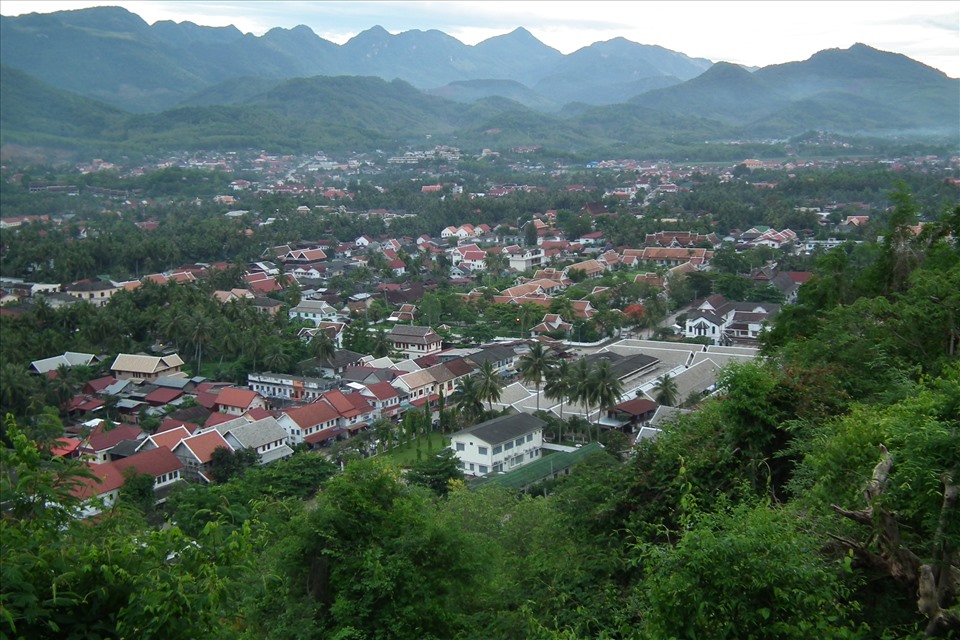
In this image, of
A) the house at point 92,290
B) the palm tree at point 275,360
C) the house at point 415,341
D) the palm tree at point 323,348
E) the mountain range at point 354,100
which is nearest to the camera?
the palm tree at point 323,348

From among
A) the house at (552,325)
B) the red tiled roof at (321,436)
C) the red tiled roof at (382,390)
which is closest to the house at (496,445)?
the red tiled roof at (321,436)

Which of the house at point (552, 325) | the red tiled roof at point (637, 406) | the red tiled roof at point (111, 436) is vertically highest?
the red tiled roof at point (637, 406)

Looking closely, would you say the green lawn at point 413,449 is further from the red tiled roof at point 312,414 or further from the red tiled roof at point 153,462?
the red tiled roof at point 153,462

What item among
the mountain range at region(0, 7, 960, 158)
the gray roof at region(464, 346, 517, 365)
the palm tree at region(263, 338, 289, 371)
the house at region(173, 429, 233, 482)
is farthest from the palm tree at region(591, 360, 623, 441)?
the mountain range at region(0, 7, 960, 158)

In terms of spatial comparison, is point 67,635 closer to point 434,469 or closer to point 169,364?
point 434,469

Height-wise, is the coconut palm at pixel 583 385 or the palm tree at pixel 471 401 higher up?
the coconut palm at pixel 583 385

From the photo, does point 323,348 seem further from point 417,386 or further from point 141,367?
point 141,367

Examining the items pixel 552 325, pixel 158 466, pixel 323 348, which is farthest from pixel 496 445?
pixel 552 325
